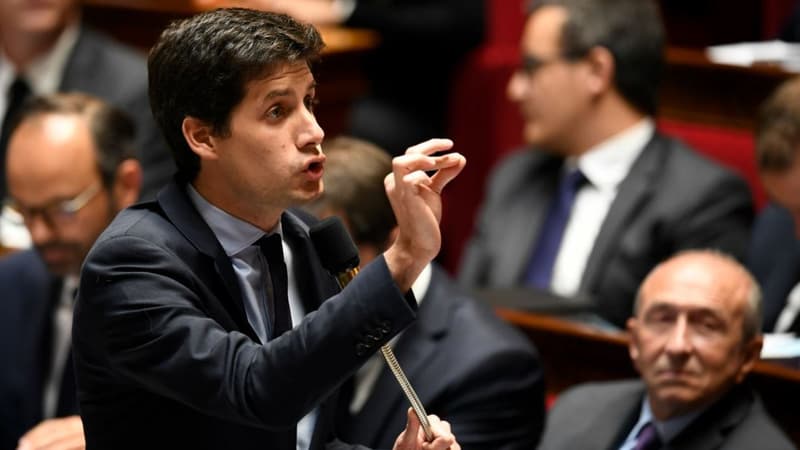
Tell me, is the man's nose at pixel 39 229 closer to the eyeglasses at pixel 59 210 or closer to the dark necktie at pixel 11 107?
the eyeglasses at pixel 59 210

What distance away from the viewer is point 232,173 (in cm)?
132

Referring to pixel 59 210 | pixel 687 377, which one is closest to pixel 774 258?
pixel 687 377

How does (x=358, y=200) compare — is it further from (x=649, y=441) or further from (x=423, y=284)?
(x=649, y=441)

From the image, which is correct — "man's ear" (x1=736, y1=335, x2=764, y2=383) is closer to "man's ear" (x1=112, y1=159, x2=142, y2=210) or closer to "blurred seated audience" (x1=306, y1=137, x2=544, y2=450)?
"blurred seated audience" (x1=306, y1=137, x2=544, y2=450)

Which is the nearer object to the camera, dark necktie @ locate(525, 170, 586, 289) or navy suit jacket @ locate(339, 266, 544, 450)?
navy suit jacket @ locate(339, 266, 544, 450)

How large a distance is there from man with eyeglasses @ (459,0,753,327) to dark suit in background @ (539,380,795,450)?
2.13ft

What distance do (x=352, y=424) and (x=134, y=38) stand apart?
168 centimetres

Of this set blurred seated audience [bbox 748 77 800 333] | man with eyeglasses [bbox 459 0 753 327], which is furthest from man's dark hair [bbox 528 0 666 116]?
blurred seated audience [bbox 748 77 800 333]

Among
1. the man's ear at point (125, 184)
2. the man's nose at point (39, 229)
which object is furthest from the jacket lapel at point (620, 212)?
the man's nose at point (39, 229)

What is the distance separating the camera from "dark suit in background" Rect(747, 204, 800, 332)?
288 cm

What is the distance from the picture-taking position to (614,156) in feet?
10.9

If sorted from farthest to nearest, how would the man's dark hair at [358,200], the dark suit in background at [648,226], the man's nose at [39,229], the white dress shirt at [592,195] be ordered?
the white dress shirt at [592,195] < the dark suit in background at [648,226] < the man's nose at [39,229] < the man's dark hair at [358,200]

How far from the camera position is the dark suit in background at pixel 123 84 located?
10.4 ft

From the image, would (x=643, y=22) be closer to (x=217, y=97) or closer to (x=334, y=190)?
(x=334, y=190)
